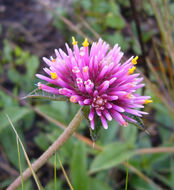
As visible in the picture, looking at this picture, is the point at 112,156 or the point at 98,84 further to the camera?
the point at 112,156

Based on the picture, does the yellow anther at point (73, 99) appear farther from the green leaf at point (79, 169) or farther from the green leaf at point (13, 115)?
the green leaf at point (13, 115)

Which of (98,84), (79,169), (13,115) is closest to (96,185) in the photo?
(79,169)

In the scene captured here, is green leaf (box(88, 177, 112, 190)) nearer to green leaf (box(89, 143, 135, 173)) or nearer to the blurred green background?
the blurred green background

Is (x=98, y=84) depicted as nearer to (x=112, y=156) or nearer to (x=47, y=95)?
(x=47, y=95)

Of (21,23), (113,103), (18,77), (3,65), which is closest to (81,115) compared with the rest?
(113,103)

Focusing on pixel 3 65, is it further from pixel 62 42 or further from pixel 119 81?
pixel 119 81
